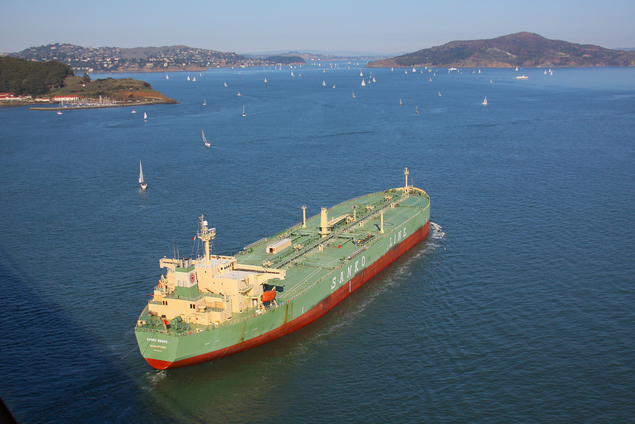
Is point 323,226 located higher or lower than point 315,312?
higher

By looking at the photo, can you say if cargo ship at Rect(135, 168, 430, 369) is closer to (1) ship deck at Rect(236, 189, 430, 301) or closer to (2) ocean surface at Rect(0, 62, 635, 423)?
(1) ship deck at Rect(236, 189, 430, 301)

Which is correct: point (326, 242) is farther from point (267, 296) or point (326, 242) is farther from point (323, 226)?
point (267, 296)

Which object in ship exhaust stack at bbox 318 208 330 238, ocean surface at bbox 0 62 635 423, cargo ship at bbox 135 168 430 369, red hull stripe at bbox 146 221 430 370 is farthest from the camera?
ship exhaust stack at bbox 318 208 330 238

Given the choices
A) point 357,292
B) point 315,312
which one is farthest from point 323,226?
point 315,312

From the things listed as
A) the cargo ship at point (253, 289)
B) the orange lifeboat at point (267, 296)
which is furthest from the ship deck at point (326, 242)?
the orange lifeboat at point (267, 296)

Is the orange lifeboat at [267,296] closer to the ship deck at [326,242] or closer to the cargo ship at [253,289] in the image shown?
the cargo ship at [253,289]

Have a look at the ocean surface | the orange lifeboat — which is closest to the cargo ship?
the orange lifeboat

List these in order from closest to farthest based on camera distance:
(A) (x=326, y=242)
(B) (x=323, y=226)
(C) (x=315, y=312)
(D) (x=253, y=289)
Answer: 1. (D) (x=253, y=289)
2. (C) (x=315, y=312)
3. (A) (x=326, y=242)
4. (B) (x=323, y=226)
